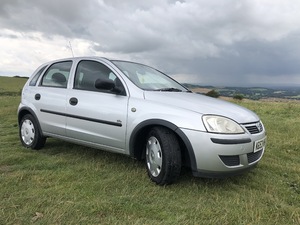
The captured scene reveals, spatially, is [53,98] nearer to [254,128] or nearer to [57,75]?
[57,75]

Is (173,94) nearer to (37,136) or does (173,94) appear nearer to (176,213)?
(176,213)

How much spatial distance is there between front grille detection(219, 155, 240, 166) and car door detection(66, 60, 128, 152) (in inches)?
51.5

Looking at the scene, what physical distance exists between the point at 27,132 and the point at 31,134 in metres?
0.13

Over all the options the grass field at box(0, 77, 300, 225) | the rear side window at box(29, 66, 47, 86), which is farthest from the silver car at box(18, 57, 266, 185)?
the grass field at box(0, 77, 300, 225)

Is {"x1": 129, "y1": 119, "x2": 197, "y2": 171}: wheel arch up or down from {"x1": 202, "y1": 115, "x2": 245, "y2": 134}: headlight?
down

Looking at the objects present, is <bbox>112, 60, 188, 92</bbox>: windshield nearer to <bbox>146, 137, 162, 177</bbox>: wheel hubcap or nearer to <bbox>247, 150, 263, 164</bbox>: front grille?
<bbox>146, 137, 162, 177</bbox>: wheel hubcap

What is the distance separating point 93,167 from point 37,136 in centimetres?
149

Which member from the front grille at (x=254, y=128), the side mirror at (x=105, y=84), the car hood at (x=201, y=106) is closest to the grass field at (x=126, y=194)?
the front grille at (x=254, y=128)

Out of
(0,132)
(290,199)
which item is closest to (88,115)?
(290,199)

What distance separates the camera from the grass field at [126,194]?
291 centimetres

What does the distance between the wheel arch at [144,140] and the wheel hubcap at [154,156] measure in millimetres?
148

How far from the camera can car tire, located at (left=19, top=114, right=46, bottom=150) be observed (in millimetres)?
5328

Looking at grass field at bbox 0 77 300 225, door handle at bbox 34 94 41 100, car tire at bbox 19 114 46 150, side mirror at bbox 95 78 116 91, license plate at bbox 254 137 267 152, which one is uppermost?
side mirror at bbox 95 78 116 91

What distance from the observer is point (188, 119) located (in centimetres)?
349
